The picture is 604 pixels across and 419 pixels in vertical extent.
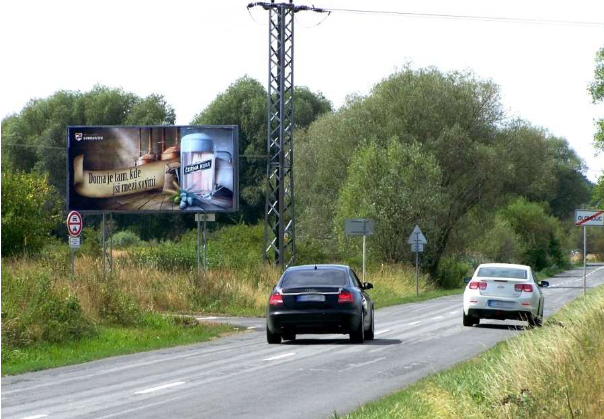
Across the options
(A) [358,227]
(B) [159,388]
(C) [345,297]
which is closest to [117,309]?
(C) [345,297]

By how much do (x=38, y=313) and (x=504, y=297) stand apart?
1102 centimetres

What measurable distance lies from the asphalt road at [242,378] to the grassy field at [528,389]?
1.55 m

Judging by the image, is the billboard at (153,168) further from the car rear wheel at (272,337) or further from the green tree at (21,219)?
the car rear wheel at (272,337)

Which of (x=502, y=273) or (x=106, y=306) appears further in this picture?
(x=502, y=273)

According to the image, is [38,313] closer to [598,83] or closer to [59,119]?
[598,83]

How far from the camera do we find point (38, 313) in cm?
2312

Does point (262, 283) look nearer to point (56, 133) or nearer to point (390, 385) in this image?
point (390, 385)

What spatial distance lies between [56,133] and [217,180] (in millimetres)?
50906

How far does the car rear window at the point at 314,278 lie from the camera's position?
24000mm

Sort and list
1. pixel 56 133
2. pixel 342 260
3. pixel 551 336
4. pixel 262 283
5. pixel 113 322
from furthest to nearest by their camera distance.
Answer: pixel 56 133, pixel 342 260, pixel 262 283, pixel 113 322, pixel 551 336

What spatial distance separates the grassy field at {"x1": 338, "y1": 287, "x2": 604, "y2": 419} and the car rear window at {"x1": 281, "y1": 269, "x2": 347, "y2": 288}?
1075 cm

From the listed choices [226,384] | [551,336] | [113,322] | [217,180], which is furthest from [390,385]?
[217,180]

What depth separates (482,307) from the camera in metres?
28.8

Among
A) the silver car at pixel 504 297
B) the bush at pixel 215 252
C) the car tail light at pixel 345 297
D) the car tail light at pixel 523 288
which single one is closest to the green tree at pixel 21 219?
the bush at pixel 215 252
